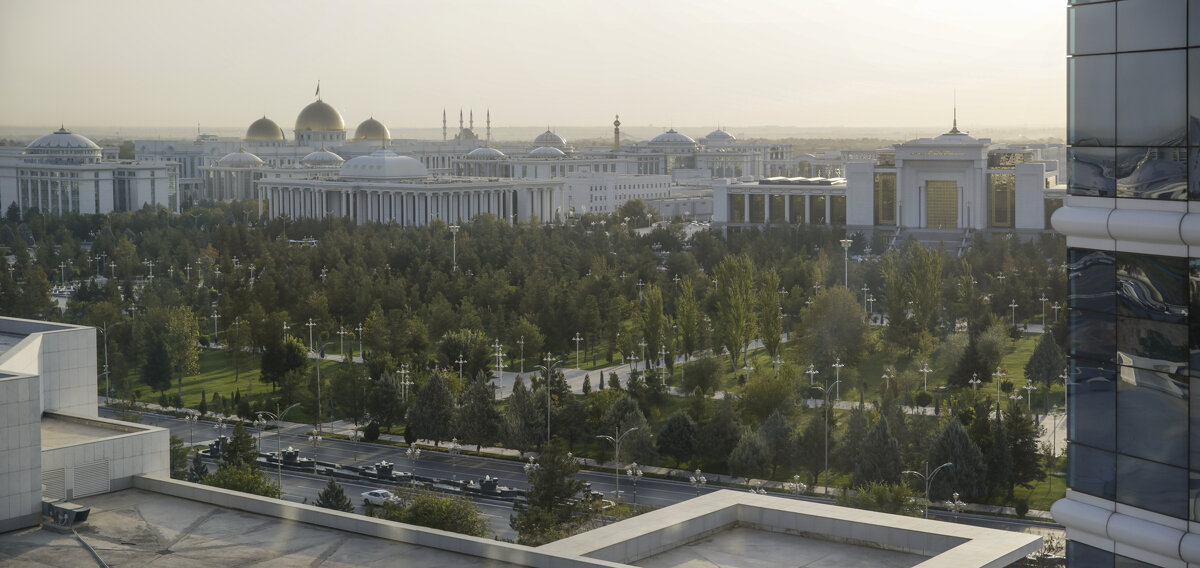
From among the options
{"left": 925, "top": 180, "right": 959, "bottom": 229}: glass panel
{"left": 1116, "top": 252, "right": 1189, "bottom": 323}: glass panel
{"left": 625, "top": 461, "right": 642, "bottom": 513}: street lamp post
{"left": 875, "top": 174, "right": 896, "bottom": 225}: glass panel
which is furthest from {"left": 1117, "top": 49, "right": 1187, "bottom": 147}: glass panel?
{"left": 875, "top": 174, "right": 896, "bottom": 225}: glass panel

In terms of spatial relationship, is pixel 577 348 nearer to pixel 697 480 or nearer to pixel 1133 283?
pixel 697 480

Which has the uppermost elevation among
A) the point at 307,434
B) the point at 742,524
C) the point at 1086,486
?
the point at 1086,486

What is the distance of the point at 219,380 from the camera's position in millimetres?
39938

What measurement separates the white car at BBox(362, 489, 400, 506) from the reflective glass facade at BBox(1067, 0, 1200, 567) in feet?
54.2

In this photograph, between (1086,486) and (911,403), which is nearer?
(1086,486)

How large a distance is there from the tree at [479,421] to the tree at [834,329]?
10.1m

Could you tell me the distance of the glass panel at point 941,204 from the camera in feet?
257

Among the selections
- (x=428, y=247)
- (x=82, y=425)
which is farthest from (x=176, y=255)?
(x=82, y=425)

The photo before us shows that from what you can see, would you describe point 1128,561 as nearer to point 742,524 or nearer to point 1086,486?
point 1086,486

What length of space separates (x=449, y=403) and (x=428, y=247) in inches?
1227

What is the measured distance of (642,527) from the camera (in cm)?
1305

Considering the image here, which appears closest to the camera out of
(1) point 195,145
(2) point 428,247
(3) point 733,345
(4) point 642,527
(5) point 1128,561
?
(5) point 1128,561

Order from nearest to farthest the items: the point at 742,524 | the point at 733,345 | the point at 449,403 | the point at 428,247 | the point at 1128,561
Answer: the point at 1128,561, the point at 742,524, the point at 449,403, the point at 733,345, the point at 428,247

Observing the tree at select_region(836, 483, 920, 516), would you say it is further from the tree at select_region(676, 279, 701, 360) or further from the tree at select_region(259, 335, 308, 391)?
the tree at select_region(259, 335, 308, 391)
